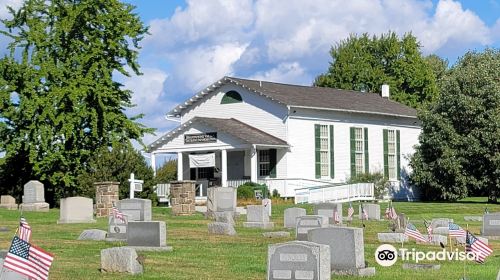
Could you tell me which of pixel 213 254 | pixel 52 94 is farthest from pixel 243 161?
pixel 213 254

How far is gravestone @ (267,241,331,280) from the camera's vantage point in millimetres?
13547

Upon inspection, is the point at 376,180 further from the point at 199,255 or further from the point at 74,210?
the point at 199,255

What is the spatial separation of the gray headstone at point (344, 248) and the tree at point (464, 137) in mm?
33781

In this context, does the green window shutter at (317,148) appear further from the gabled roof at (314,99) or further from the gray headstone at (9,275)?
the gray headstone at (9,275)

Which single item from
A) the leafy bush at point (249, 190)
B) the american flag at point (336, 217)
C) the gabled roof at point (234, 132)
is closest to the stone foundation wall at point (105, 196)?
the leafy bush at point (249, 190)

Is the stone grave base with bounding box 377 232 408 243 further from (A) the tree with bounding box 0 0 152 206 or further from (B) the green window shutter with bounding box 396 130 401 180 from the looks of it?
(B) the green window shutter with bounding box 396 130 401 180

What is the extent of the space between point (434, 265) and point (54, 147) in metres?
30.9

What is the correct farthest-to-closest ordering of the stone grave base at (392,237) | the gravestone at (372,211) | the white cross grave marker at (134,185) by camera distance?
the white cross grave marker at (134,185), the gravestone at (372,211), the stone grave base at (392,237)

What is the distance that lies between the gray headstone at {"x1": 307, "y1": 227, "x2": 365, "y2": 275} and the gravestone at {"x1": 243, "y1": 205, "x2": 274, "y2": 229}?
42.6 feet

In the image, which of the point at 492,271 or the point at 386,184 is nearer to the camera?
the point at 492,271

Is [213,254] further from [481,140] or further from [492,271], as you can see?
[481,140]

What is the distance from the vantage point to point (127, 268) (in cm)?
1636

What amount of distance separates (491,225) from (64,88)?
81.6ft

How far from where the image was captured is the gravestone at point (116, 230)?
2356 centimetres
